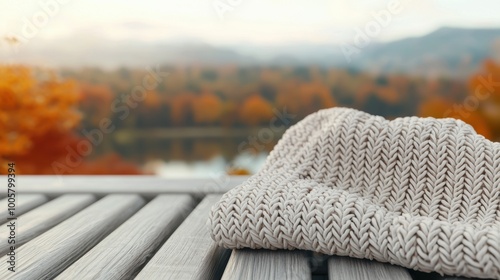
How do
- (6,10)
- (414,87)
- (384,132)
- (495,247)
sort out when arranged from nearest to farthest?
(495,247), (384,132), (6,10), (414,87)

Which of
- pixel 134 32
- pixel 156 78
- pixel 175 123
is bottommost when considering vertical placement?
pixel 175 123

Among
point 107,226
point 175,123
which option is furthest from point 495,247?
point 175,123

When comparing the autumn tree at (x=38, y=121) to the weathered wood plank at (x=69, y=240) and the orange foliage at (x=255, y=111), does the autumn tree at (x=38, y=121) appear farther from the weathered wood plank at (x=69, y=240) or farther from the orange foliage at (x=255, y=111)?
the weathered wood plank at (x=69, y=240)

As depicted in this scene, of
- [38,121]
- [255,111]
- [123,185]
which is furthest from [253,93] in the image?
[123,185]

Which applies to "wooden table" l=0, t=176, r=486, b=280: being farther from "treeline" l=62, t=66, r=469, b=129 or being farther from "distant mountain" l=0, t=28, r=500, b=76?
"treeline" l=62, t=66, r=469, b=129

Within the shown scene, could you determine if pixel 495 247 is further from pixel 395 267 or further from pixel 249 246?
pixel 249 246

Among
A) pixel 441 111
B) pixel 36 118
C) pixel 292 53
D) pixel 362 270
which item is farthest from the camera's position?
pixel 36 118

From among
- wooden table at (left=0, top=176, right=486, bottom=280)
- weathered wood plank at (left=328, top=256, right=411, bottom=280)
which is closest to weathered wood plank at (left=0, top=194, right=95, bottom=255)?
wooden table at (left=0, top=176, right=486, bottom=280)

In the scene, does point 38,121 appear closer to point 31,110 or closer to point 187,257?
point 31,110
